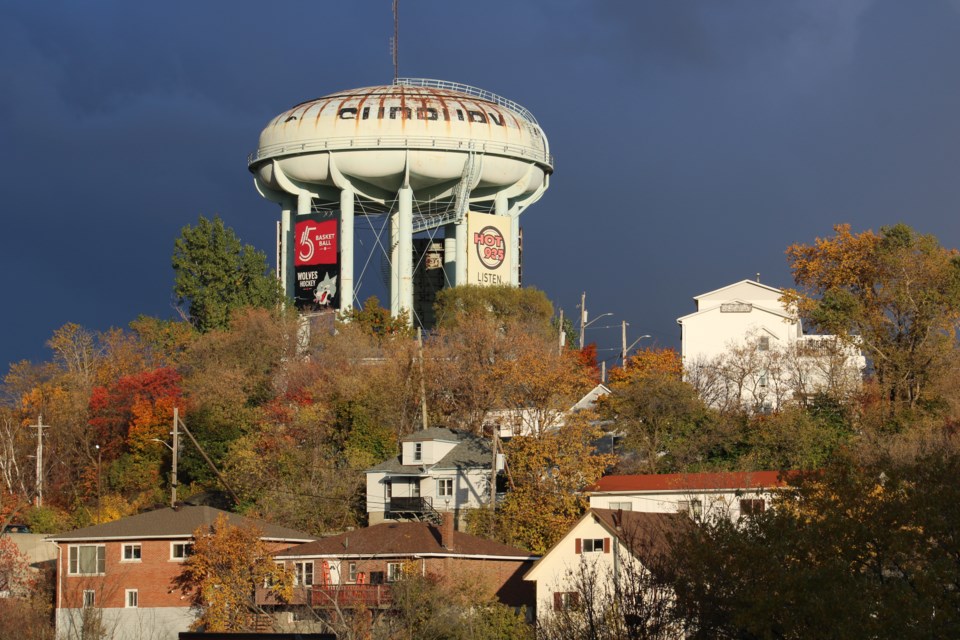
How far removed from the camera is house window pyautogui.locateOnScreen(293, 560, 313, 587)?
6103cm

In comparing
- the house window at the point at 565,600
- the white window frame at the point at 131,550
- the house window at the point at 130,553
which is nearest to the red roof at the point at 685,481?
the house window at the point at 565,600

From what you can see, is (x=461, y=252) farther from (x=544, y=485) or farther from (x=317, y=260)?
(x=544, y=485)

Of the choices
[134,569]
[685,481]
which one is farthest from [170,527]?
[685,481]

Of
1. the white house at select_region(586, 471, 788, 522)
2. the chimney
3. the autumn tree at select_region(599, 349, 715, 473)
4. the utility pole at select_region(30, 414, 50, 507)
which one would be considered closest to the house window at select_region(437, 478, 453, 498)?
the autumn tree at select_region(599, 349, 715, 473)

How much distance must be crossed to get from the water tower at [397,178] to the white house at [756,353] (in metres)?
14.4

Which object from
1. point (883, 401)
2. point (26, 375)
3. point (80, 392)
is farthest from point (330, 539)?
point (26, 375)

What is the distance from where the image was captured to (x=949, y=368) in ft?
227

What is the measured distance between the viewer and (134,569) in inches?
2569

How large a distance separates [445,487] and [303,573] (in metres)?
10.7

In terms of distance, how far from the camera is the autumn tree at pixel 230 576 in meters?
59.6

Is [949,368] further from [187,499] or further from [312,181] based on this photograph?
[312,181]

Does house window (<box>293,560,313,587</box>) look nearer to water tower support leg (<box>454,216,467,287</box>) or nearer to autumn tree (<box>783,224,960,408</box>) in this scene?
autumn tree (<box>783,224,960,408</box>)

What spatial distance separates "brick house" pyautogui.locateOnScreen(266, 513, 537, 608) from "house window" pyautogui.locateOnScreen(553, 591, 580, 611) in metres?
3.12

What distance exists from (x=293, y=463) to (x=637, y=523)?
2337cm
